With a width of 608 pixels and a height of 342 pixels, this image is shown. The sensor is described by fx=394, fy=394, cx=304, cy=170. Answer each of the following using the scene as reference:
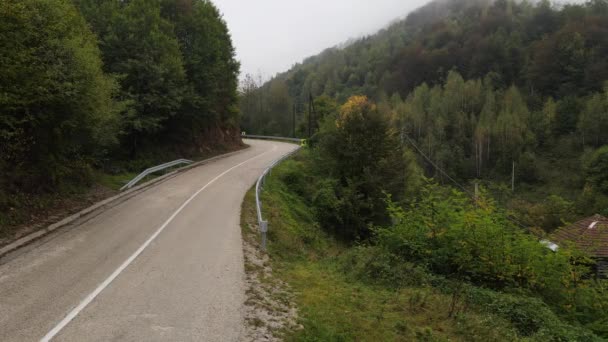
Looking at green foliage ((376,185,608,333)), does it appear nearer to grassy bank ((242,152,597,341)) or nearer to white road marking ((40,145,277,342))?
grassy bank ((242,152,597,341))

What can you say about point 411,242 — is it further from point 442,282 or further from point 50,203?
point 50,203

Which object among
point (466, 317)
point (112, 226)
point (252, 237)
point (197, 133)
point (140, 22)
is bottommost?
point (466, 317)

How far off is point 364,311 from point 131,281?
15.3ft

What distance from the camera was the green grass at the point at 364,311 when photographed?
6500 mm

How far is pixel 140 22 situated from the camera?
23.9 meters

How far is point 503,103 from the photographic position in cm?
9650

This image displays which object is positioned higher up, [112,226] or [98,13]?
[98,13]

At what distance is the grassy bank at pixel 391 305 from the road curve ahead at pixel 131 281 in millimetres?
1301

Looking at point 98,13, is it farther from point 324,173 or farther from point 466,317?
point 466,317

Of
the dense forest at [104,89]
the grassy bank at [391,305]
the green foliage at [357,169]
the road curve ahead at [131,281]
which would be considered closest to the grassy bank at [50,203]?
the dense forest at [104,89]

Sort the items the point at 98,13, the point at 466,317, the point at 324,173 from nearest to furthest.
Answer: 1. the point at 466,317
2. the point at 98,13
3. the point at 324,173

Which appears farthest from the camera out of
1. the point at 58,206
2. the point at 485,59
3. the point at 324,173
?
the point at 485,59

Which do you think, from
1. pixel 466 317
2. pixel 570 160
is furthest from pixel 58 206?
pixel 570 160

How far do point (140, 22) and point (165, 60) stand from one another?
269 cm
